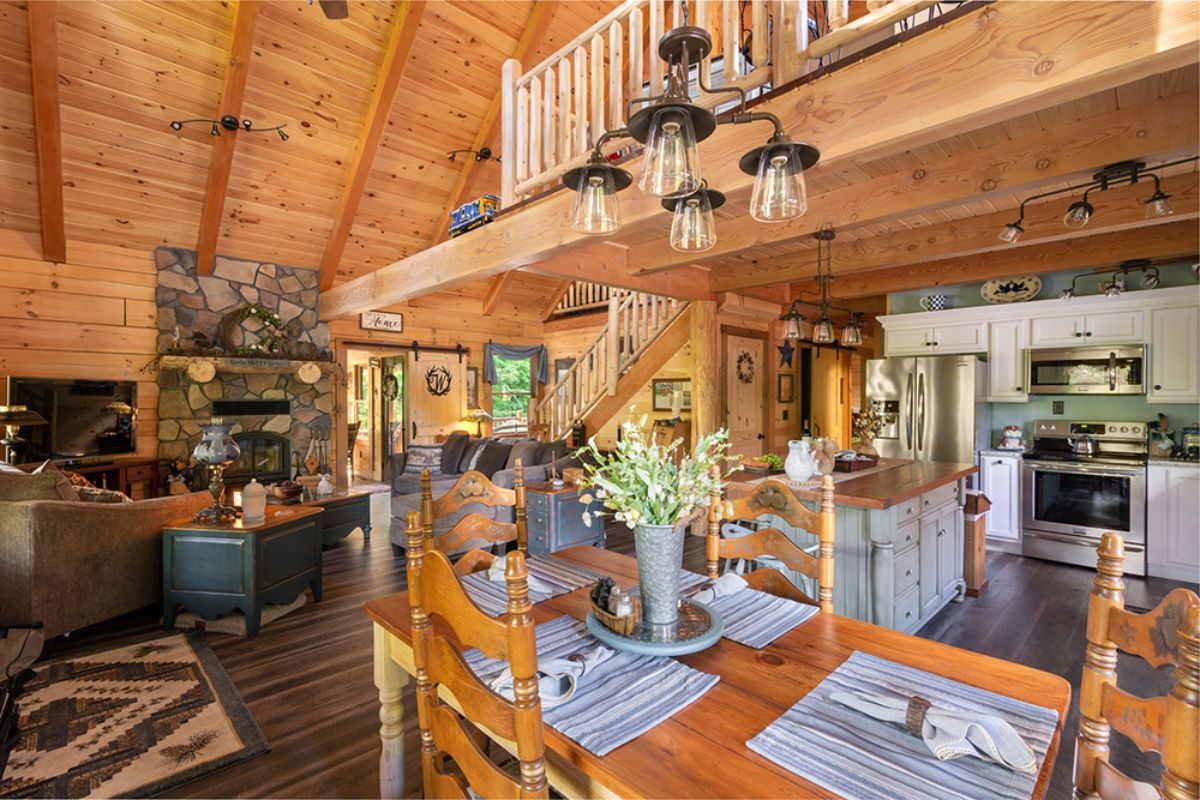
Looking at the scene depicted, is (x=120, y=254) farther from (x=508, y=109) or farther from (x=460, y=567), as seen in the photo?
(x=460, y=567)

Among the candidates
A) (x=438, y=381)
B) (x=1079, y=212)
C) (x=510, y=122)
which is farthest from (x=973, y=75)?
(x=438, y=381)

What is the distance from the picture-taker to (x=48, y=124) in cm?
450

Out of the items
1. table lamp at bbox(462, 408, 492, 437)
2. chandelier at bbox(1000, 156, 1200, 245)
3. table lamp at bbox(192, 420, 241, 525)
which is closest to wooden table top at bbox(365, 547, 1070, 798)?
table lamp at bbox(192, 420, 241, 525)

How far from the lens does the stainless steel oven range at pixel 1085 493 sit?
4.32 m

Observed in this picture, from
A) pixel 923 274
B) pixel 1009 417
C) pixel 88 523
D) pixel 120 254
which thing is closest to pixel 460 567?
pixel 88 523

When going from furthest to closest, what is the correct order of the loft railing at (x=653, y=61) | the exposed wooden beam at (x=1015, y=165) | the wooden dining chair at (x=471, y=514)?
1. the exposed wooden beam at (x=1015, y=165)
2. the loft railing at (x=653, y=61)
3. the wooden dining chair at (x=471, y=514)

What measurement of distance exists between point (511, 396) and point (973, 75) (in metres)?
8.44

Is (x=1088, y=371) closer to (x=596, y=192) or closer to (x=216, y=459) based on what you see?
(x=596, y=192)

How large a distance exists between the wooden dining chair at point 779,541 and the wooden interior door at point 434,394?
673cm

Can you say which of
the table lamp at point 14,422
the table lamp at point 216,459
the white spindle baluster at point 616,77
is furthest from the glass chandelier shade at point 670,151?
the table lamp at point 14,422

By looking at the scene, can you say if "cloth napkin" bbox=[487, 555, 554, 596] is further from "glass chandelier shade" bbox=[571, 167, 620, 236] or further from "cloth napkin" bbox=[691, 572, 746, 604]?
"glass chandelier shade" bbox=[571, 167, 620, 236]

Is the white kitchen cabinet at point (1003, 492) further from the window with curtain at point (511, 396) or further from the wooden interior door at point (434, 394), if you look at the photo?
the wooden interior door at point (434, 394)

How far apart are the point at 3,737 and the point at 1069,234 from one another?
5.54 m

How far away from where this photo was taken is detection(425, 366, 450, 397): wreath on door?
8367mm
